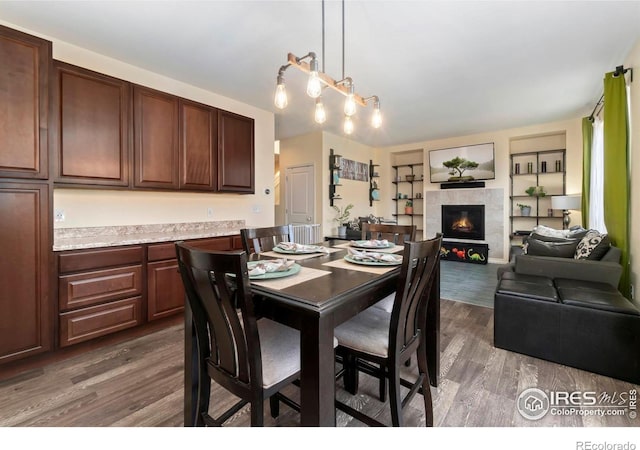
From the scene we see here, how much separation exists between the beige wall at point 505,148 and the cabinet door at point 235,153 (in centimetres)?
418

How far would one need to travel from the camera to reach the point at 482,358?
2.14 metres

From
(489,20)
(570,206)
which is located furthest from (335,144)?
Answer: (570,206)

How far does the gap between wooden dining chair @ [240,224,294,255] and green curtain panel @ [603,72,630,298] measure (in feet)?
9.83

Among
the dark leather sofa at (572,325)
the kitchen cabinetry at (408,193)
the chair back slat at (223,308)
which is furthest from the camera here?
the kitchen cabinetry at (408,193)

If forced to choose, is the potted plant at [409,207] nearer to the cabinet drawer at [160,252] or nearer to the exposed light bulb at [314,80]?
the cabinet drawer at [160,252]

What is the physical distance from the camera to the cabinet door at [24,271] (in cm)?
191

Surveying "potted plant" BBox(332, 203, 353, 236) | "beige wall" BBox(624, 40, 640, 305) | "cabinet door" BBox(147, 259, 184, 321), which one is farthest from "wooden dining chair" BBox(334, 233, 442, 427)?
"potted plant" BBox(332, 203, 353, 236)

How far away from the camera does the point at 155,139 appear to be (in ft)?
9.25

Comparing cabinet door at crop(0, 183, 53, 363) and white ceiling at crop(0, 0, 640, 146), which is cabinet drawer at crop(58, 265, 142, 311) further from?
white ceiling at crop(0, 0, 640, 146)

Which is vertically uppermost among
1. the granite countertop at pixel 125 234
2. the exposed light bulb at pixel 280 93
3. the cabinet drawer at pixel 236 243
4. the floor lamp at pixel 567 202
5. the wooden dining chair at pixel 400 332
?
the exposed light bulb at pixel 280 93

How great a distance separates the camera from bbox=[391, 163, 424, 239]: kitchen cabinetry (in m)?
6.84

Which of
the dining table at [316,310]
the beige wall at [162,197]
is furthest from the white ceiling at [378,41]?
the dining table at [316,310]

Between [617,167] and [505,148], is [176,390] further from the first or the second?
[505,148]

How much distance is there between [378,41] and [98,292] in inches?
123
